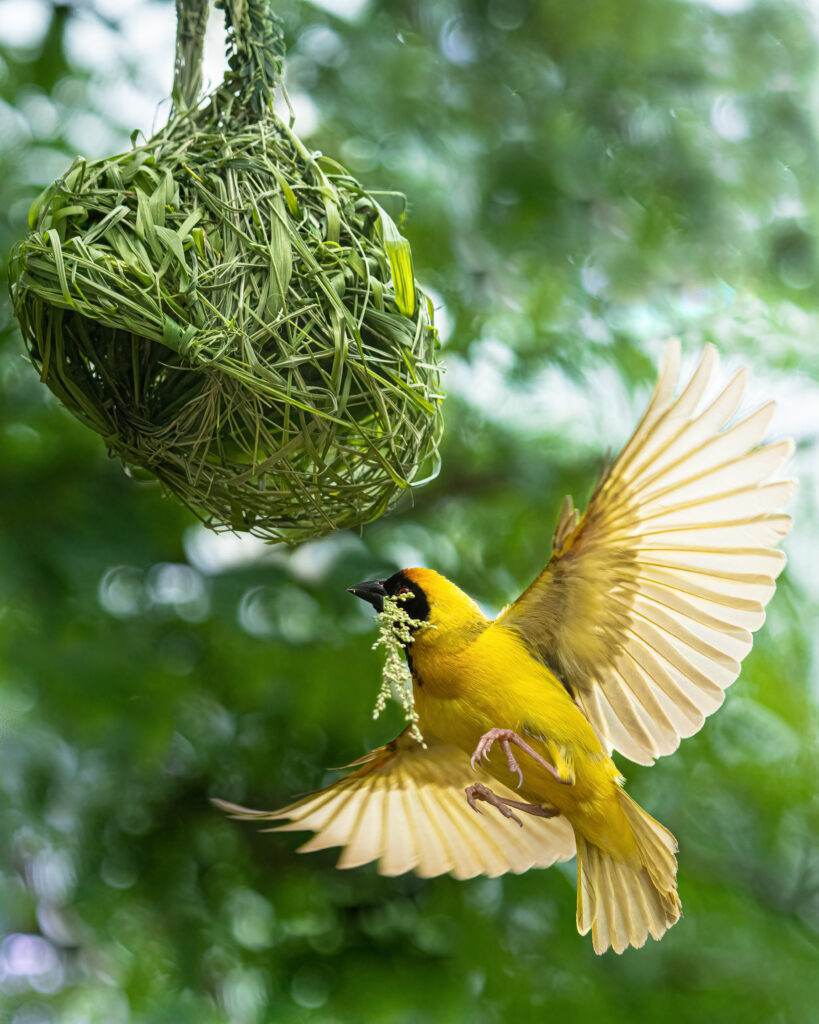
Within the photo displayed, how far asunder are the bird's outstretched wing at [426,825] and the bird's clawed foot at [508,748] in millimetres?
349

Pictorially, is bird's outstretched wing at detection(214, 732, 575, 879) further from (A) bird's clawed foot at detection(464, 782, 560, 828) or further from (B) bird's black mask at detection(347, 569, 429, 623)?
(B) bird's black mask at detection(347, 569, 429, 623)

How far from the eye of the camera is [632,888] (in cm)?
144

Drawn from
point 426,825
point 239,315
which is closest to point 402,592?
point 239,315

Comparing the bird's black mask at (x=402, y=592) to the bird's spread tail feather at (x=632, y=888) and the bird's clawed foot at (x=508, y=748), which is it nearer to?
the bird's clawed foot at (x=508, y=748)

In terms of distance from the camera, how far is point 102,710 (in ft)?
6.79

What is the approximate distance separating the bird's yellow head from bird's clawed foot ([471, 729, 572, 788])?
13 centimetres

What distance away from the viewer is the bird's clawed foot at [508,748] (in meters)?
1.10

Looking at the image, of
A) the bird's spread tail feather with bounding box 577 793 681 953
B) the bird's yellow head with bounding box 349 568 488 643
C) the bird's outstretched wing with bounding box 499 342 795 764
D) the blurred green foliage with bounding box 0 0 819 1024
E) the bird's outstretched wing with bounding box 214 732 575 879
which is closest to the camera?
the bird's outstretched wing with bounding box 499 342 795 764

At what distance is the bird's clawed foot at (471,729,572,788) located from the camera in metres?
1.10

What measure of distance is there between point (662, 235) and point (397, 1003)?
1.81 meters

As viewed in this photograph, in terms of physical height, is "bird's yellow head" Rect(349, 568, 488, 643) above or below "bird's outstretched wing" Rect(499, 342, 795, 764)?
below

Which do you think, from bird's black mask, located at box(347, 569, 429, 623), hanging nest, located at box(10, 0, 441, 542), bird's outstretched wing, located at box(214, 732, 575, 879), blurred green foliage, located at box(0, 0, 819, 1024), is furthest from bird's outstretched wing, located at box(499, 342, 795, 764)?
blurred green foliage, located at box(0, 0, 819, 1024)

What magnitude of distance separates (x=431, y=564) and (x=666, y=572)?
3.40ft

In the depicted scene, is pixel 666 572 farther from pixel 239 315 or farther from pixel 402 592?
pixel 239 315
